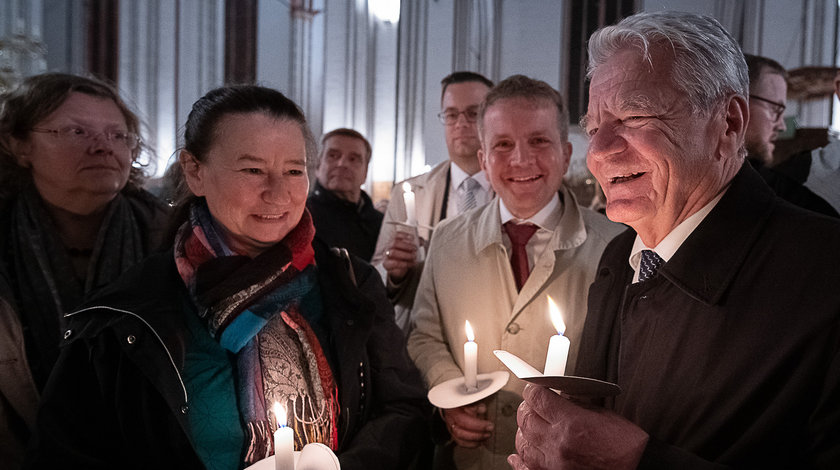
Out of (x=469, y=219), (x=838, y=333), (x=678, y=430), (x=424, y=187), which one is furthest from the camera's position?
(x=424, y=187)

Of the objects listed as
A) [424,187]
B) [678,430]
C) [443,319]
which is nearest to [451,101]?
[424,187]

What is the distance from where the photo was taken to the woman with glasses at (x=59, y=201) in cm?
191

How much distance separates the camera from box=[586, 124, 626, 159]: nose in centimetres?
127

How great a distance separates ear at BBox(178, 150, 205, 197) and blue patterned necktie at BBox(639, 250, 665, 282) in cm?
125

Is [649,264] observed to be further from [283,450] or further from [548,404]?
[283,450]

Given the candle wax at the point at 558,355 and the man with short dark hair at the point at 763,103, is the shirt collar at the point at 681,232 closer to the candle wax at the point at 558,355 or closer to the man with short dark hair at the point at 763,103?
the candle wax at the point at 558,355

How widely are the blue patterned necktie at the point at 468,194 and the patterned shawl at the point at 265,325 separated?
4.83 ft

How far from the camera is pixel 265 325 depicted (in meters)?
1.61

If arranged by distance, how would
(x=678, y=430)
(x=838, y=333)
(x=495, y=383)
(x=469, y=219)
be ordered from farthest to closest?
(x=469, y=219) < (x=495, y=383) < (x=678, y=430) < (x=838, y=333)

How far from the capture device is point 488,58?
26.3 ft

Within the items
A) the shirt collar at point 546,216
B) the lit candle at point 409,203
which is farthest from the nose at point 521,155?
the lit candle at point 409,203

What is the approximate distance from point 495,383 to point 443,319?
656 mm

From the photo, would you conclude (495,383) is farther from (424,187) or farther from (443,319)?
(424,187)

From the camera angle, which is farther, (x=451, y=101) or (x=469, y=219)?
(x=451, y=101)
